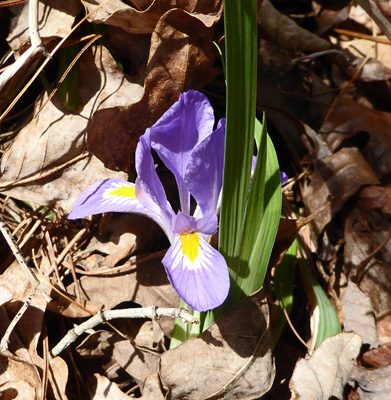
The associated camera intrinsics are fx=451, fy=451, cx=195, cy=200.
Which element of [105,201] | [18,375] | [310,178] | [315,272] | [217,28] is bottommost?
[315,272]

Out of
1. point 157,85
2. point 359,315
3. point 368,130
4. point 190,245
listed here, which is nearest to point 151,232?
point 190,245

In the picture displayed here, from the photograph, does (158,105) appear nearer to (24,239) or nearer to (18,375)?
(24,239)

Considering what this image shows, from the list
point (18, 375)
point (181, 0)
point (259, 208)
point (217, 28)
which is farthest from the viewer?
point (217, 28)

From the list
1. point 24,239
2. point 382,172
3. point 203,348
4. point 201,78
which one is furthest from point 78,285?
point 382,172

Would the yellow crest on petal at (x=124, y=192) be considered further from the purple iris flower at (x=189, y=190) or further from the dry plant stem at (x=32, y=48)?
the dry plant stem at (x=32, y=48)

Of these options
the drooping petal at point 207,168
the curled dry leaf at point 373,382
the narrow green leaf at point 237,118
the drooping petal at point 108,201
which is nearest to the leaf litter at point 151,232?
the curled dry leaf at point 373,382

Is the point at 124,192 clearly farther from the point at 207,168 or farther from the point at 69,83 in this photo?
the point at 69,83

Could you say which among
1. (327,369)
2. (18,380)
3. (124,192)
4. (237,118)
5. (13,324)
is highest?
(237,118)
